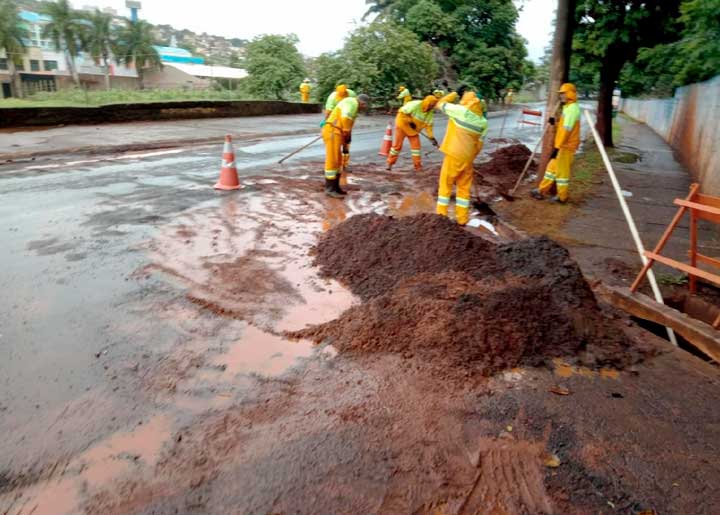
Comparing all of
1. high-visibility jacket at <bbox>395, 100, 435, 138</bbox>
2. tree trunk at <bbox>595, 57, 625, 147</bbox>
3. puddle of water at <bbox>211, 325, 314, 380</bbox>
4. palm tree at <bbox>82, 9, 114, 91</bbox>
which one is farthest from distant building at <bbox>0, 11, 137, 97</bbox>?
puddle of water at <bbox>211, 325, 314, 380</bbox>

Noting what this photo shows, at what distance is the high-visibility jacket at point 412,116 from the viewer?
32.3ft

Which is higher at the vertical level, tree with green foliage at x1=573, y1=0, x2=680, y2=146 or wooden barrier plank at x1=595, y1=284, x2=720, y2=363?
tree with green foliage at x1=573, y1=0, x2=680, y2=146

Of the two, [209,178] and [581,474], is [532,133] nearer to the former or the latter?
[209,178]

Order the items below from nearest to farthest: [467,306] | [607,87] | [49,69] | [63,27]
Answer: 1. [467,306]
2. [607,87]
3. [63,27]
4. [49,69]

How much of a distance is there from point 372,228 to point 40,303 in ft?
10.1

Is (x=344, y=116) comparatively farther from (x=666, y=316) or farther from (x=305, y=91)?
(x=305, y=91)

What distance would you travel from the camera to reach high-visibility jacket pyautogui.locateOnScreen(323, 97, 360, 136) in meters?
7.67

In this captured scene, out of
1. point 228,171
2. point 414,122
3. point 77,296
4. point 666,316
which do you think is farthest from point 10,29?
point 666,316

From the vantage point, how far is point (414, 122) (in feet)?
33.3

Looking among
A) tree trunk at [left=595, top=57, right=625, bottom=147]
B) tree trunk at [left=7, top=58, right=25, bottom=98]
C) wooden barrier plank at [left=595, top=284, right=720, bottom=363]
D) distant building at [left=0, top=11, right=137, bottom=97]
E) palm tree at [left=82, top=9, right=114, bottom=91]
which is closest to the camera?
wooden barrier plank at [left=595, top=284, right=720, bottom=363]

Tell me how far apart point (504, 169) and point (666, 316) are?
7.51 meters

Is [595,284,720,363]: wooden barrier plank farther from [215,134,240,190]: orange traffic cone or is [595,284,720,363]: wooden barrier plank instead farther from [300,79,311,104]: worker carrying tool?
[300,79,311,104]: worker carrying tool

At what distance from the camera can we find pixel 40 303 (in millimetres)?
3852

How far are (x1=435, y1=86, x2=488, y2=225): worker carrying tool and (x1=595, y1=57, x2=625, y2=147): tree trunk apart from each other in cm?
1008
